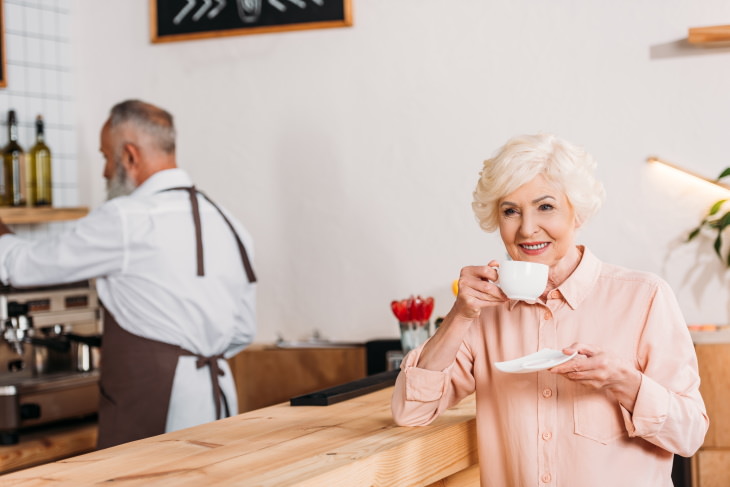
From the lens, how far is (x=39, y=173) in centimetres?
366

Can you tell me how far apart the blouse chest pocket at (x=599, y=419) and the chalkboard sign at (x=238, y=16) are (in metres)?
2.31

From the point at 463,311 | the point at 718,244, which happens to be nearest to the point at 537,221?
the point at 463,311

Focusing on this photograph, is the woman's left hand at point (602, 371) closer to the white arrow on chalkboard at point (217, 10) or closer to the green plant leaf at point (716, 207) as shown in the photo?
the green plant leaf at point (716, 207)

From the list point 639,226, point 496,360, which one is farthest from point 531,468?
point 639,226

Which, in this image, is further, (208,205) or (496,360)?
(208,205)

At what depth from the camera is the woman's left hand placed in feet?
5.10

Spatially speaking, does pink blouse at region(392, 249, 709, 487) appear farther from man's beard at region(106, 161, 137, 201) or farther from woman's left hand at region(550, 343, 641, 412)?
man's beard at region(106, 161, 137, 201)

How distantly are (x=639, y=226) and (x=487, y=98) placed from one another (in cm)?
71

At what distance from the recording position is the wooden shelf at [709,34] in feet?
10.0

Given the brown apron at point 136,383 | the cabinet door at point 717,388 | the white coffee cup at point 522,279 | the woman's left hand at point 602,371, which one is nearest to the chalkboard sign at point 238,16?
the brown apron at point 136,383

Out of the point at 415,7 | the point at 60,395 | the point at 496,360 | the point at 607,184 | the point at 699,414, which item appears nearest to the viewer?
the point at 699,414

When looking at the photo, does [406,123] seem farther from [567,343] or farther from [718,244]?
[567,343]

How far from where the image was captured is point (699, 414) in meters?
1.64

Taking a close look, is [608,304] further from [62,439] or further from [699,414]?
[62,439]
